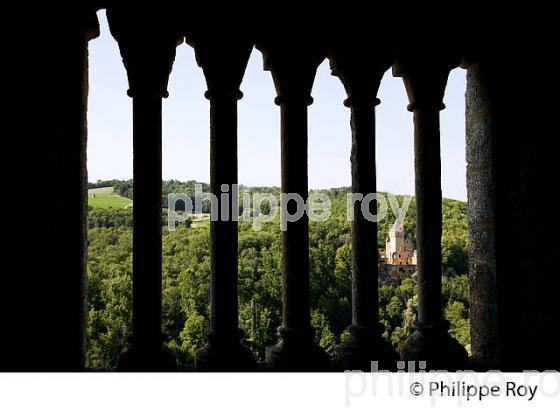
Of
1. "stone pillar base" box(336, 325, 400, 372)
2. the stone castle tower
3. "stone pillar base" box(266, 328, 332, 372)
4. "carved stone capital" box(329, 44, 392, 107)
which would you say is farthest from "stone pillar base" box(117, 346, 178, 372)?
the stone castle tower

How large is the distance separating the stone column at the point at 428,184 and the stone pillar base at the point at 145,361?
235cm

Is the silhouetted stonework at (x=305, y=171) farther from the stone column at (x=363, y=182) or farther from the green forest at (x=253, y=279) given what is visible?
the green forest at (x=253, y=279)

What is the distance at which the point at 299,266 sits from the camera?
469cm

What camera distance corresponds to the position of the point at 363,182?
4859 mm

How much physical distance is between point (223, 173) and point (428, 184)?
6.84 ft

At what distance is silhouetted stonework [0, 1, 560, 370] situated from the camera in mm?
4234

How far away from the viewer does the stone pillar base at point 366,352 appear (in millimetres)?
4613

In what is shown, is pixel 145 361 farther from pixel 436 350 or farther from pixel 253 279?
pixel 253 279

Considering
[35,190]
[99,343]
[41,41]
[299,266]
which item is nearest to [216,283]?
[299,266]

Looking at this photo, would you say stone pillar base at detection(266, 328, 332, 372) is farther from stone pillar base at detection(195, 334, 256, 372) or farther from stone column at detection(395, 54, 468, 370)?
stone column at detection(395, 54, 468, 370)

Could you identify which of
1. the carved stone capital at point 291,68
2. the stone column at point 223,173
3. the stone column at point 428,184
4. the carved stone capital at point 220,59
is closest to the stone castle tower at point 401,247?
the stone column at point 428,184

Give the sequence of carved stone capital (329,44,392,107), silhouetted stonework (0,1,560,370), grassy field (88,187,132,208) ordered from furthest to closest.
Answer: grassy field (88,187,132,208), carved stone capital (329,44,392,107), silhouetted stonework (0,1,560,370)

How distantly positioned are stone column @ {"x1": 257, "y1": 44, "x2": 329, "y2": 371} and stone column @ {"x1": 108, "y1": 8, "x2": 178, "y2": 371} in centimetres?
103

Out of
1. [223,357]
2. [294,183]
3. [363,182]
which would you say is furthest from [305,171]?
[223,357]
